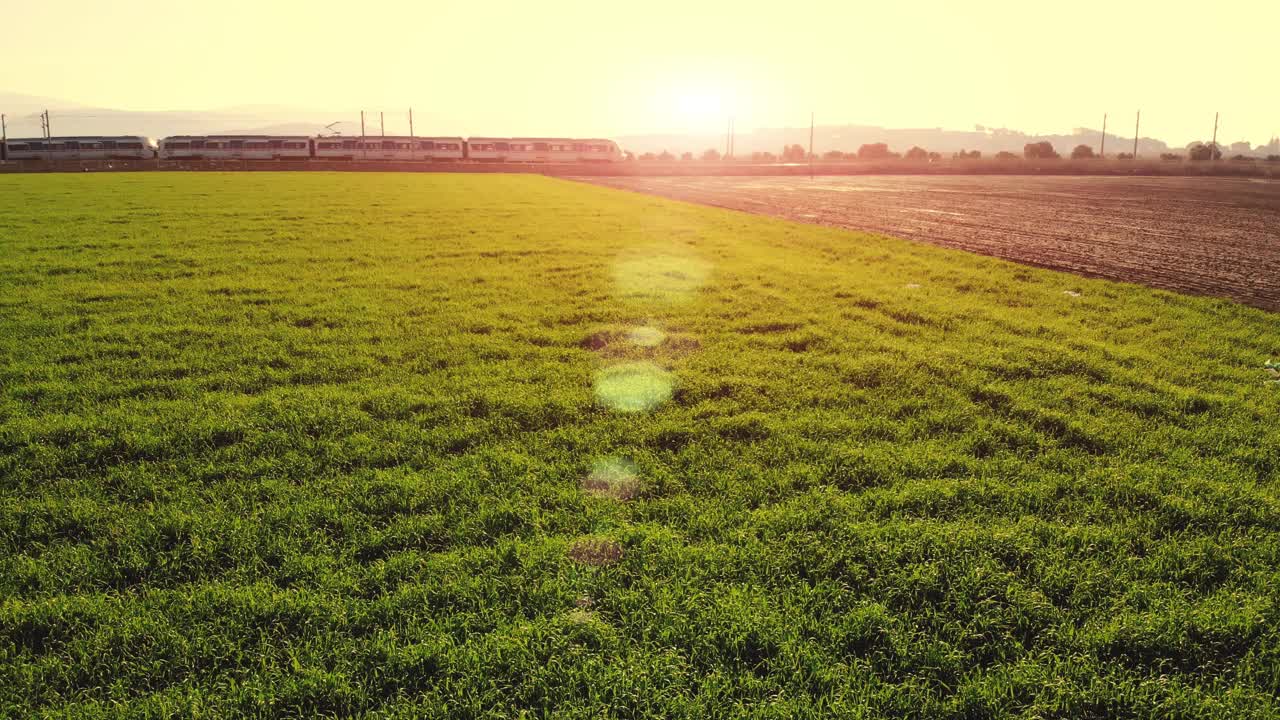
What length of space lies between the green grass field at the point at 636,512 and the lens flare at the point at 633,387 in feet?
0.16

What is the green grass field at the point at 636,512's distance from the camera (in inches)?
118

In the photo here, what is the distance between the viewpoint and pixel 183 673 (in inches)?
119

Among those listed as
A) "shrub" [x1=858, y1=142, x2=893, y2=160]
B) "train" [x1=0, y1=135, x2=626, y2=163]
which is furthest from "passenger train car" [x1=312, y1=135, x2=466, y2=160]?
"shrub" [x1=858, y1=142, x2=893, y2=160]

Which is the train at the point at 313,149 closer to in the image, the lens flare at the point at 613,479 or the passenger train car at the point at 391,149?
the passenger train car at the point at 391,149

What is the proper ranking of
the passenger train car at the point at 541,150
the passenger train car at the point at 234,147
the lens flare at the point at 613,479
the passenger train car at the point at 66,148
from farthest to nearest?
the passenger train car at the point at 541,150 → the passenger train car at the point at 234,147 → the passenger train car at the point at 66,148 → the lens flare at the point at 613,479

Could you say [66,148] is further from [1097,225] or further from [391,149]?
[1097,225]

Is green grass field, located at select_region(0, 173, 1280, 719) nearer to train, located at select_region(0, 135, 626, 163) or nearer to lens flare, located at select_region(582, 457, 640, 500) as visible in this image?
lens flare, located at select_region(582, 457, 640, 500)

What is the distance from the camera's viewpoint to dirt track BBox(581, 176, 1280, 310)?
1338 cm

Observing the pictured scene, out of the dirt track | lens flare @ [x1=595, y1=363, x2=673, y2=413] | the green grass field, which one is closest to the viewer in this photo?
the green grass field

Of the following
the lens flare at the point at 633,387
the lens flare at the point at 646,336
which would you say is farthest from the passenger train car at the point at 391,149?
the lens flare at the point at 633,387

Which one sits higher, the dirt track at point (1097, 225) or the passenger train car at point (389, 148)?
the passenger train car at point (389, 148)

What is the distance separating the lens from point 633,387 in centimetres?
644

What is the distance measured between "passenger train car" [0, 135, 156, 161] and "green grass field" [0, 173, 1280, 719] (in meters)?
73.8

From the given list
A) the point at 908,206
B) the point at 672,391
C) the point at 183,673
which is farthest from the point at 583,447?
the point at 908,206
